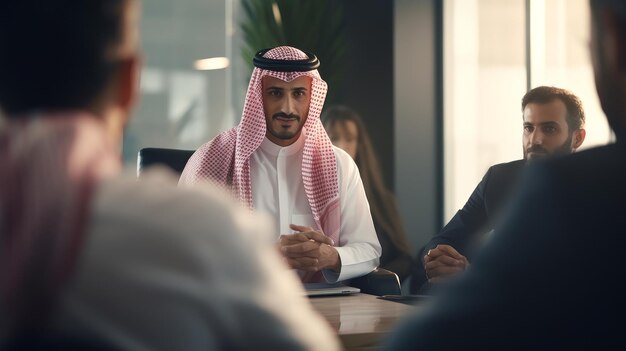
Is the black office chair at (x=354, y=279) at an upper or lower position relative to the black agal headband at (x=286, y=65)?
lower

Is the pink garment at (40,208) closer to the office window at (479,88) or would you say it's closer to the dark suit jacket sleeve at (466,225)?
the dark suit jacket sleeve at (466,225)

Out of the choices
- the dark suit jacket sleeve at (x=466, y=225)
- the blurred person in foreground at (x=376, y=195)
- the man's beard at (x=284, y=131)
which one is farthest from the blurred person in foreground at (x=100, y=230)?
the blurred person in foreground at (x=376, y=195)

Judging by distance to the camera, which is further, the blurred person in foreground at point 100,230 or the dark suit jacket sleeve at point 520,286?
the dark suit jacket sleeve at point 520,286

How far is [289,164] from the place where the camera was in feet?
14.9

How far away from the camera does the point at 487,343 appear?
1145 millimetres

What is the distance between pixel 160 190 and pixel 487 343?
1.46 ft

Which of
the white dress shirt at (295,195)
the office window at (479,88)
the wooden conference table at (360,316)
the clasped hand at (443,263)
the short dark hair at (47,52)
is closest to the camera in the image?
the short dark hair at (47,52)

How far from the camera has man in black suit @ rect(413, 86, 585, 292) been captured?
459 centimetres

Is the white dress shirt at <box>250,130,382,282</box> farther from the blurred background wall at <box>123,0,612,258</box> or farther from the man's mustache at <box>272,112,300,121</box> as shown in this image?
the blurred background wall at <box>123,0,612,258</box>

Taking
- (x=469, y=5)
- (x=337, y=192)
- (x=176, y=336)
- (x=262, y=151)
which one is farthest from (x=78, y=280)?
(x=469, y=5)

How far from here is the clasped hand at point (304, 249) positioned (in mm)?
3631

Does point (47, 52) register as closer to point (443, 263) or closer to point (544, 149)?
point (443, 263)

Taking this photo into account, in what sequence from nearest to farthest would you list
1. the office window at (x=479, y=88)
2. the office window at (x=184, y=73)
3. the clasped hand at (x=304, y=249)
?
the clasped hand at (x=304, y=249) → the office window at (x=479, y=88) → the office window at (x=184, y=73)

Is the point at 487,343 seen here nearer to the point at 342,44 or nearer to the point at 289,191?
the point at 289,191
